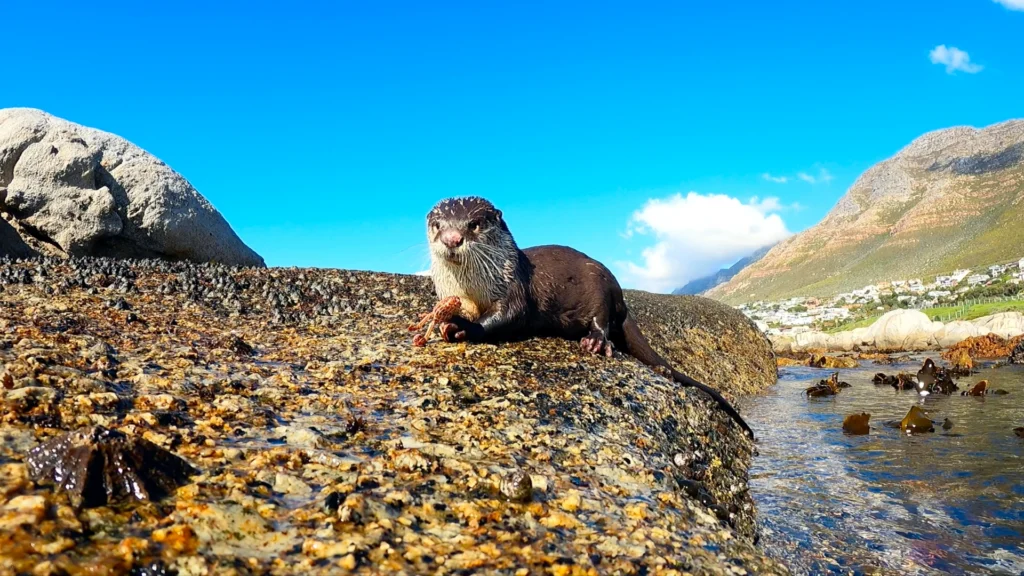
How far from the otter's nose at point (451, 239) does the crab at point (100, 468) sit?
12.3 feet

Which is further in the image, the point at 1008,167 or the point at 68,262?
the point at 1008,167

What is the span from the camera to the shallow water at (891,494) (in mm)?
4387

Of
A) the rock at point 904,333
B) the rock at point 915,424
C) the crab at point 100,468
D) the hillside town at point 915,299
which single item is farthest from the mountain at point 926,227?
the crab at point 100,468

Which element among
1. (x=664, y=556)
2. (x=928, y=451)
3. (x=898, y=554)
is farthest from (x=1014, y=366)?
(x=664, y=556)

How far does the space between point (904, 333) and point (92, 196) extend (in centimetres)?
3564

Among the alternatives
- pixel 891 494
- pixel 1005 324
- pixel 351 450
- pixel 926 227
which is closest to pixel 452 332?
pixel 351 450

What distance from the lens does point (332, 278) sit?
30.3 ft

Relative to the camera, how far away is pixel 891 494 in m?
5.92

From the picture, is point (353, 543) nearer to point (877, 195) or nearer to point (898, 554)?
point (898, 554)

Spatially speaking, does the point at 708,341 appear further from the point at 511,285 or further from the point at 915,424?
the point at 511,285

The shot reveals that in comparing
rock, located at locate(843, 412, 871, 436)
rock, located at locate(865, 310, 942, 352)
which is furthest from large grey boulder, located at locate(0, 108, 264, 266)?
rock, located at locate(865, 310, 942, 352)

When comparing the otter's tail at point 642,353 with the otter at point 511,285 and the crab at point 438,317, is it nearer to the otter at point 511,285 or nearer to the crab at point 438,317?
the otter at point 511,285

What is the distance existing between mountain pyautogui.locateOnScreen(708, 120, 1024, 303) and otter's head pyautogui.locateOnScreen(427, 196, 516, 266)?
3992 inches

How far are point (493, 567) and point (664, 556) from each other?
796mm
